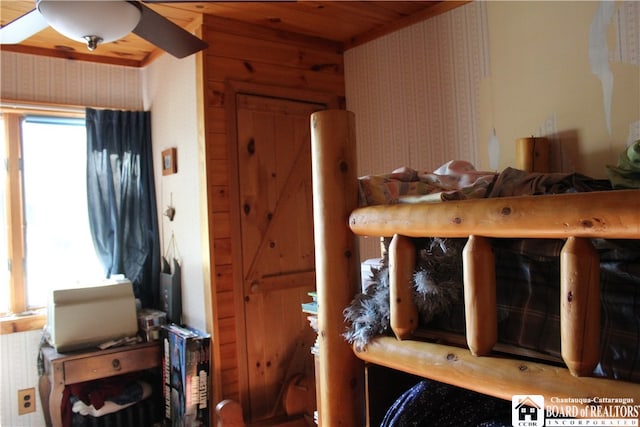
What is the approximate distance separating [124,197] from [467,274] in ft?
8.27

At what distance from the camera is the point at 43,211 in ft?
9.49

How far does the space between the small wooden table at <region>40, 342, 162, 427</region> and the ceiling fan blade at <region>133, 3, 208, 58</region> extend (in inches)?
60.6

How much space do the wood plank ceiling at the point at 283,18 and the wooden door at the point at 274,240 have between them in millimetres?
401


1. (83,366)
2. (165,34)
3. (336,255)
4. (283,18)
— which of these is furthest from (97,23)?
(83,366)

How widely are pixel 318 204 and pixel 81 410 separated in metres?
2.00

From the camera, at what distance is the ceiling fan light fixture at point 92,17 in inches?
56.4

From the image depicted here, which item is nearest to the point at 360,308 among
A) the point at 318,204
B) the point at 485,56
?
the point at 318,204

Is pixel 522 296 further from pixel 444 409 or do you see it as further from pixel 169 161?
pixel 169 161

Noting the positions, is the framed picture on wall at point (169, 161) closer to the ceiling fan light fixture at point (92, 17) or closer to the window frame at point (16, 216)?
the window frame at point (16, 216)

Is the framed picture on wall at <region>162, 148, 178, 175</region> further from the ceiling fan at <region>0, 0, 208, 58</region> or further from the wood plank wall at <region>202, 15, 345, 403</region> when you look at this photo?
the ceiling fan at <region>0, 0, 208, 58</region>

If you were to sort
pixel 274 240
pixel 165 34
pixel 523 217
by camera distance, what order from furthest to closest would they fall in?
1. pixel 274 240
2. pixel 165 34
3. pixel 523 217

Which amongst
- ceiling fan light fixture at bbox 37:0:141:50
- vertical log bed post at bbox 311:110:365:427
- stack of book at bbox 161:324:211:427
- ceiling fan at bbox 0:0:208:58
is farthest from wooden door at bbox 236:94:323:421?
vertical log bed post at bbox 311:110:365:427

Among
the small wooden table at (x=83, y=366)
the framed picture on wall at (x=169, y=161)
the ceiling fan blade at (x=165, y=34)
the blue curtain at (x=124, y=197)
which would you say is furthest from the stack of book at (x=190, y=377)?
the ceiling fan blade at (x=165, y=34)

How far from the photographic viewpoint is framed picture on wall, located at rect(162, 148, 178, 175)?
9.13 feet
